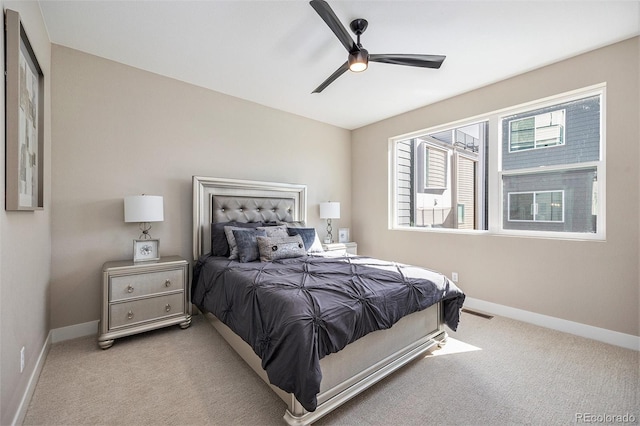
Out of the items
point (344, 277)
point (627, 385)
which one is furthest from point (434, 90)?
point (627, 385)

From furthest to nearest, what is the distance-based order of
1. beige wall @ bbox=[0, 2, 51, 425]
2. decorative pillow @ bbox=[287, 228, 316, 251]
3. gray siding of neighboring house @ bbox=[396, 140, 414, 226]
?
gray siding of neighboring house @ bbox=[396, 140, 414, 226] → decorative pillow @ bbox=[287, 228, 316, 251] → beige wall @ bbox=[0, 2, 51, 425]

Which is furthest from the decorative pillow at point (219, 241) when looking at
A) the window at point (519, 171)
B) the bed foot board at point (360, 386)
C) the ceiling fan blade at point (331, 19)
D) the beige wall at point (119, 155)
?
the window at point (519, 171)

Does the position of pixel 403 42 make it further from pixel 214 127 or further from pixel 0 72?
pixel 0 72

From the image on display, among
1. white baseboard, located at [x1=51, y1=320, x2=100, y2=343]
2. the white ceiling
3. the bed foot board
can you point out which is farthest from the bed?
the white ceiling

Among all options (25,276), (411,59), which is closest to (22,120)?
(25,276)

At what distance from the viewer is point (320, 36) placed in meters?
2.44

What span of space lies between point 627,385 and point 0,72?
165 inches

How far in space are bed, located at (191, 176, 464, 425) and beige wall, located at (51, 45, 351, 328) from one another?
0.38m

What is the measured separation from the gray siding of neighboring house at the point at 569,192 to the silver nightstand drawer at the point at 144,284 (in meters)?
3.77

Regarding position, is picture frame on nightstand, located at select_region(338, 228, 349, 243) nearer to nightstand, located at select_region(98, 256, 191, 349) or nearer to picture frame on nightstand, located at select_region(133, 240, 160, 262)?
nightstand, located at select_region(98, 256, 191, 349)

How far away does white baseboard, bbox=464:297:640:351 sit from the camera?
2.50 m

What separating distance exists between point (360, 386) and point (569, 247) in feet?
8.51

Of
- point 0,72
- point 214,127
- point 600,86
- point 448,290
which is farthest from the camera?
point 214,127

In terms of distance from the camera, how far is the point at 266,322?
173cm
